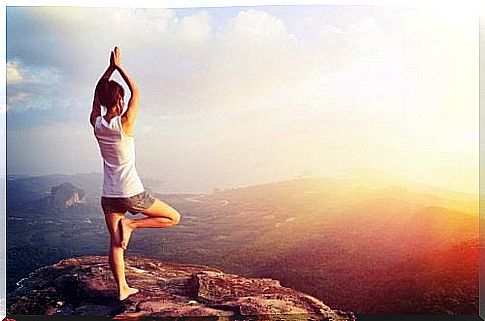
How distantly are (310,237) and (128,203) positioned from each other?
1.77 m

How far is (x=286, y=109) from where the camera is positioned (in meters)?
9.37

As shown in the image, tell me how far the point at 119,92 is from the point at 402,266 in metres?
3.14

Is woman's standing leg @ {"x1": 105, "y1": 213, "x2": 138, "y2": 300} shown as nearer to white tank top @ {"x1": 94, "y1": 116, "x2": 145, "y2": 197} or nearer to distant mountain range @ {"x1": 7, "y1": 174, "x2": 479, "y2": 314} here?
distant mountain range @ {"x1": 7, "y1": 174, "x2": 479, "y2": 314}

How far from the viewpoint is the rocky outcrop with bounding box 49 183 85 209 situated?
30.2 feet

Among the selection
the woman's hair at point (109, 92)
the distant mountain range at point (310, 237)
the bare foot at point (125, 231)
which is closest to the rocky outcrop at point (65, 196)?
the distant mountain range at point (310, 237)

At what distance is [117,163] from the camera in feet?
30.0

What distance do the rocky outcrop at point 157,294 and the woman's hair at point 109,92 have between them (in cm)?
147

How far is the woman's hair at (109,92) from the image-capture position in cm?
912

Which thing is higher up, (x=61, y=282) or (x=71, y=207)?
(x=71, y=207)

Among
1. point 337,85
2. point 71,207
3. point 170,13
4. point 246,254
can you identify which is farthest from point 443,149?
point 71,207

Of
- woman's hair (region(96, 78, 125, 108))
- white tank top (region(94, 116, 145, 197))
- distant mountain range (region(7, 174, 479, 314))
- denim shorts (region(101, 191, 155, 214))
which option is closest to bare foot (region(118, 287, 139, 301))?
distant mountain range (region(7, 174, 479, 314))

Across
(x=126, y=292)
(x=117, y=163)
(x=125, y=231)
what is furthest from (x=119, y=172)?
(x=126, y=292)

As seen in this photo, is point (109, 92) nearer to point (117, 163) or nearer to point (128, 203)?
point (117, 163)

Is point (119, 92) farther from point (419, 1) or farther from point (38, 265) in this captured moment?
point (419, 1)
